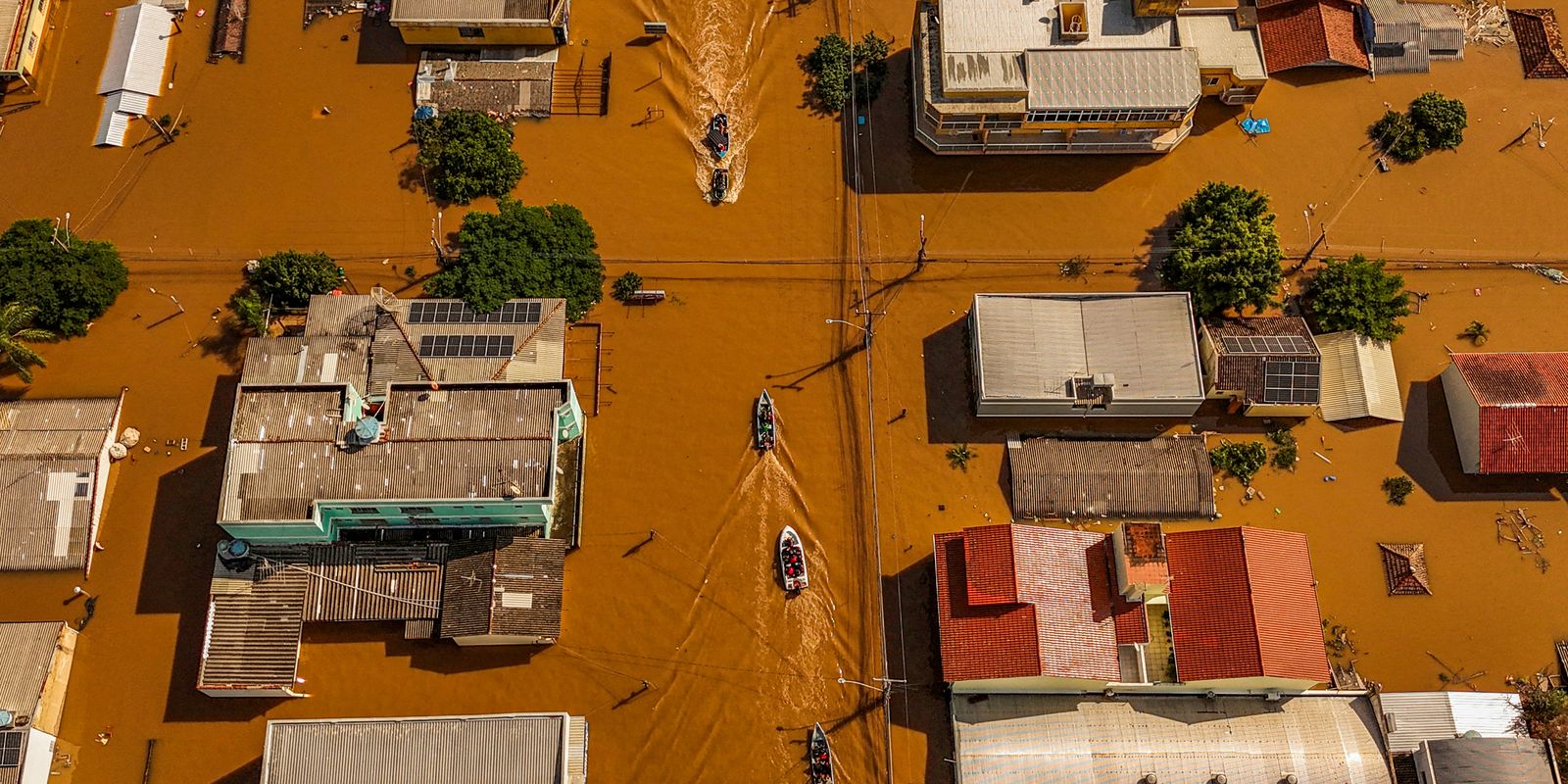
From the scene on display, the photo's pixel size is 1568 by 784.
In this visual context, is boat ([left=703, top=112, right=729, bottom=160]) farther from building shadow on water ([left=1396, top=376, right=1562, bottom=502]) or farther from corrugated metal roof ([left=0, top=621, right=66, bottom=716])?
corrugated metal roof ([left=0, top=621, right=66, bottom=716])

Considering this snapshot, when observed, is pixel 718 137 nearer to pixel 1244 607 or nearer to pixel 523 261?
pixel 523 261

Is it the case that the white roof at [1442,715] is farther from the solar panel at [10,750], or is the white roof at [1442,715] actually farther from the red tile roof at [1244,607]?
the solar panel at [10,750]

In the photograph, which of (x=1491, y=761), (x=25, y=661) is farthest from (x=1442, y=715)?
(x=25, y=661)

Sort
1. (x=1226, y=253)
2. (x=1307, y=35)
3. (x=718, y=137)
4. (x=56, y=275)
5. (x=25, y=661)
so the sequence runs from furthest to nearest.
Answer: (x=1307, y=35) → (x=718, y=137) → (x=1226, y=253) → (x=56, y=275) → (x=25, y=661)

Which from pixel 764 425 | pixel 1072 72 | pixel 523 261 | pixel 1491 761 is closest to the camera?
pixel 1491 761

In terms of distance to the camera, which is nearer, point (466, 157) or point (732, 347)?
point (732, 347)

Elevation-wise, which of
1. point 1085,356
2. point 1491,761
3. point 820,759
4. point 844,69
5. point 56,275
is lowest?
point 1491,761

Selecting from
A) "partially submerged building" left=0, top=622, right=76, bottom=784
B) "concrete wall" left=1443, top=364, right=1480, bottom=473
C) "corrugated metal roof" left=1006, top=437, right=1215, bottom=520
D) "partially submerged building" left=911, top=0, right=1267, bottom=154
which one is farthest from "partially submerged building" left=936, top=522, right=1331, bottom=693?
"partially submerged building" left=0, top=622, right=76, bottom=784
